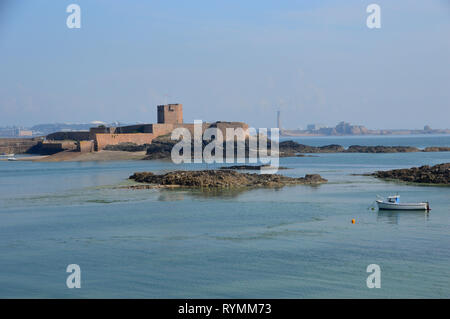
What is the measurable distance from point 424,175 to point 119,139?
128ft

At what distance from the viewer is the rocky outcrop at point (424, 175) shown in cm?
2740

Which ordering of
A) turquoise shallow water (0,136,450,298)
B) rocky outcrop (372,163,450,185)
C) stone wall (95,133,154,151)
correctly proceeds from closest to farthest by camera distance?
turquoise shallow water (0,136,450,298)
rocky outcrop (372,163,450,185)
stone wall (95,133,154,151)

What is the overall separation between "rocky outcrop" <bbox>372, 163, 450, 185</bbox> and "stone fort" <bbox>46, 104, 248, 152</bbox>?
34.4 m

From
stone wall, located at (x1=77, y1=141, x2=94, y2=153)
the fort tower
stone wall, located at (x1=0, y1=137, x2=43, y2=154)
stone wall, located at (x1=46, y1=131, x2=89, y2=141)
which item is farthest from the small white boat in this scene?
stone wall, located at (x1=0, y1=137, x2=43, y2=154)

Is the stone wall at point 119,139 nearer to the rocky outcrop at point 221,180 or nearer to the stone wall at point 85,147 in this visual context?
the stone wall at point 85,147

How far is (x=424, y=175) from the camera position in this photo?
28219mm

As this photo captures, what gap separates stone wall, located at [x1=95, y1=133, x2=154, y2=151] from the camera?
190 ft

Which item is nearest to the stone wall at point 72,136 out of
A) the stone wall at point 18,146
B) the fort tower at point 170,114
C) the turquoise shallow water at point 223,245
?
the stone wall at point 18,146

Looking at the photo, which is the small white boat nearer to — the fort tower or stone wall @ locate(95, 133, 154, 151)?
stone wall @ locate(95, 133, 154, 151)

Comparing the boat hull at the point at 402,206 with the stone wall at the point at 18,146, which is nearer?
the boat hull at the point at 402,206

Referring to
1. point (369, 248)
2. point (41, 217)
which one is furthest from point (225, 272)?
point (41, 217)
